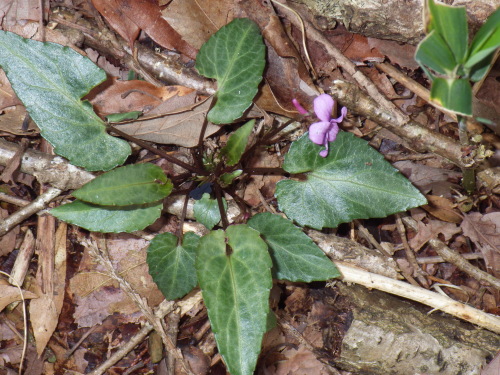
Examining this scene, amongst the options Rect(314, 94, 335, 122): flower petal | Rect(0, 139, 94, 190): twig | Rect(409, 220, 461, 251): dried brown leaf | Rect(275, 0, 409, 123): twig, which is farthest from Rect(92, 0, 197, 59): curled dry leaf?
Rect(409, 220, 461, 251): dried brown leaf

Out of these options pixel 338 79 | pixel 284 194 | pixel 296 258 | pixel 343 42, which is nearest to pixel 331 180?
pixel 284 194

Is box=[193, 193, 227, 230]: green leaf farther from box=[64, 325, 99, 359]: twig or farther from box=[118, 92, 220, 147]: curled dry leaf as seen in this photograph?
box=[64, 325, 99, 359]: twig

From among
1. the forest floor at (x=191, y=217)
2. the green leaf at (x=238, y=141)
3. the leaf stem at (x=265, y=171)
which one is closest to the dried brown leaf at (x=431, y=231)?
the forest floor at (x=191, y=217)

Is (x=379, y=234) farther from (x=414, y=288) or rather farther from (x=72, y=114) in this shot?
(x=72, y=114)

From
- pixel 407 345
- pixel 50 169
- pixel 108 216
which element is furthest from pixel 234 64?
pixel 407 345

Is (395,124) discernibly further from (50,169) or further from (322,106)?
(50,169)
